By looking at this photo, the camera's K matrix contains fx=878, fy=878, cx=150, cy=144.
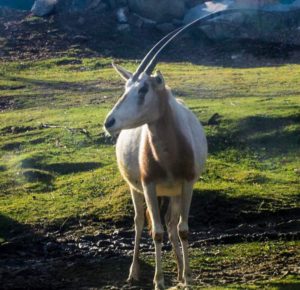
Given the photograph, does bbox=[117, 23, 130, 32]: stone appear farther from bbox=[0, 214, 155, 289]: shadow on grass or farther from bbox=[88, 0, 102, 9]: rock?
bbox=[0, 214, 155, 289]: shadow on grass

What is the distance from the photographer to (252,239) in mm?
13148

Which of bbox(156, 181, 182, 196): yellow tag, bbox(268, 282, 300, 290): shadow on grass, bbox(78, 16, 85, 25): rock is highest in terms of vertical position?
bbox(156, 181, 182, 196): yellow tag

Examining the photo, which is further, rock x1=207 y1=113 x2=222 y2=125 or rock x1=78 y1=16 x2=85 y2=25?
rock x1=78 y1=16 x2=85 y2=25

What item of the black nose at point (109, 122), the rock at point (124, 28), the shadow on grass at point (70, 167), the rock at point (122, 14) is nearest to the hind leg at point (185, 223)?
the black nose at point (109, 122)

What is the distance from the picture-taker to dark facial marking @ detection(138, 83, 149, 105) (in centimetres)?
967

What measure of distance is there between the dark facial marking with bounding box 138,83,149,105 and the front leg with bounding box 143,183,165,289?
1.09 m

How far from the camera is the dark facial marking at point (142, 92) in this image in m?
9.67

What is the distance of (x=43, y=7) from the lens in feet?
123

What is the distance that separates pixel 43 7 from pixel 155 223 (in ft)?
92.4

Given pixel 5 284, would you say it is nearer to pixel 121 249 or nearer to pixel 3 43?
pixel 121 249

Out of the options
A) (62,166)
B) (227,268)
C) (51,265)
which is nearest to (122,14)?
(62,166)

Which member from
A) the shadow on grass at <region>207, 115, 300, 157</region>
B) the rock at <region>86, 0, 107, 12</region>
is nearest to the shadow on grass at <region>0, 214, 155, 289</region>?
the shadow on grass at <region>207, 115, 300, 157</region>

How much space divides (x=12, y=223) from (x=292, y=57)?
19640mm

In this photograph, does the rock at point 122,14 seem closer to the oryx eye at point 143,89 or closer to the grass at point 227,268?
the grass at point 227,268
